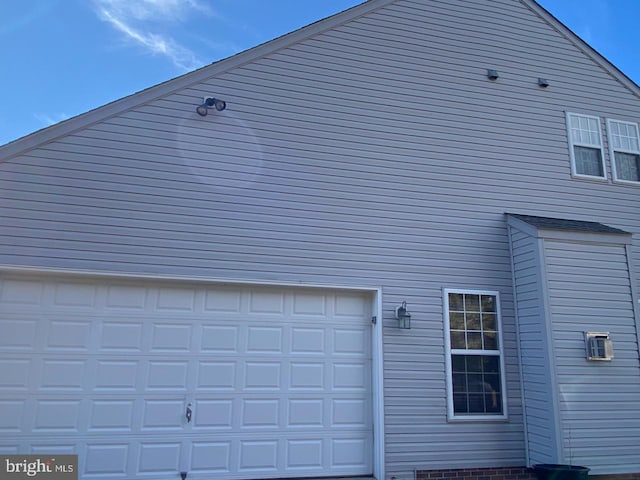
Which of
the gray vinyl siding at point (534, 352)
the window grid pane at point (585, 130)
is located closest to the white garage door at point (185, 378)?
the gray vinyl siding at point (534, 352)

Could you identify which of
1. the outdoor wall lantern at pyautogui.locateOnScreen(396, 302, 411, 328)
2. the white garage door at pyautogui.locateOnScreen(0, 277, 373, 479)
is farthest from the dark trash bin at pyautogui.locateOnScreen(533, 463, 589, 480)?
the outdoor wall lantern at pyautogui.locateOnScreen(396, 302, 411, 328)

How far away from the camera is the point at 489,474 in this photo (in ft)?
20.4

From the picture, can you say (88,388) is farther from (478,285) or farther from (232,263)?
(478,285)

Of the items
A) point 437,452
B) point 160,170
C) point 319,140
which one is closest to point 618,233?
point 437,452

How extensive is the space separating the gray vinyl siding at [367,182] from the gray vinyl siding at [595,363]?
70cm

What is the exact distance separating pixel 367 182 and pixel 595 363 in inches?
153

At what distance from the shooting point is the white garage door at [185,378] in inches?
212

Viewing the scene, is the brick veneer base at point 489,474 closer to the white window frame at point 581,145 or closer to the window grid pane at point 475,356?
the window grid pane at point 475,356

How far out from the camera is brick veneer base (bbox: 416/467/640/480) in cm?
604

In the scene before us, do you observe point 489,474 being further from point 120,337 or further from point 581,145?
point 581,145

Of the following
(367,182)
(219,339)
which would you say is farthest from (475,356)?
(219,339)

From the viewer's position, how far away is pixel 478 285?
6.82 m

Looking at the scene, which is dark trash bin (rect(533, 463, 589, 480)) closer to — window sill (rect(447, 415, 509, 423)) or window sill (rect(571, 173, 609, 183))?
window sill (rect(447, 415, 509, 423))

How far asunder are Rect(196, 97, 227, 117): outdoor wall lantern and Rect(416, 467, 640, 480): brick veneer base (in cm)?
542
